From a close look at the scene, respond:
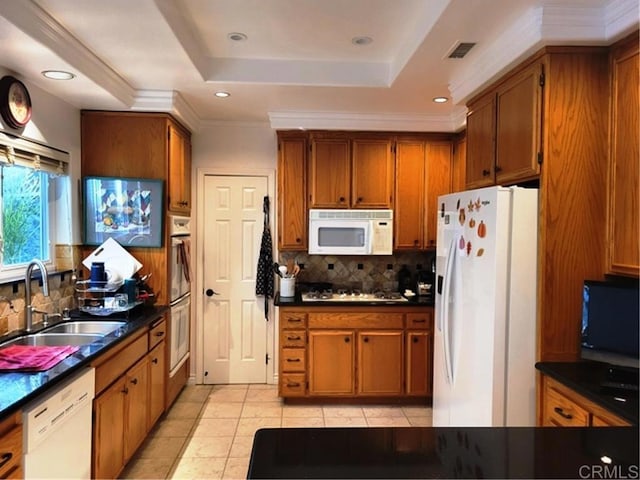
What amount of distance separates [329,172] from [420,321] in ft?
5.07

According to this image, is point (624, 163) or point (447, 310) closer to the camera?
point (624, 163)

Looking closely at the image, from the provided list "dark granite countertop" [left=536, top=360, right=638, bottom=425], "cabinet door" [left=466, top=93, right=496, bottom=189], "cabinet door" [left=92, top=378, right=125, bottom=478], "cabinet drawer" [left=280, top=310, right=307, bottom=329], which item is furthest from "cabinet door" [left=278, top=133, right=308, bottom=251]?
"dark granite countertop" [left=536, top=360, right=638, bottom=425]

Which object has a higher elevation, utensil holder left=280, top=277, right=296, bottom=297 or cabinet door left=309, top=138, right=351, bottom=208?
cabinet door left=309, top=138, right=351, bottom=208

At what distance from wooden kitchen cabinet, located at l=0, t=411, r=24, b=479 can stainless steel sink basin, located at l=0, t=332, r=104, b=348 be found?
941 millimetres

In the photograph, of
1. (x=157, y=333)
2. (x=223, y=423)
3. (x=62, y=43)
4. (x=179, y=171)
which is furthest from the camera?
(x=179, y=171)

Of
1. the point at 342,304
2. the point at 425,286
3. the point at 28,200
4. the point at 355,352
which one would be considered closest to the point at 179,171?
the point at 28,200

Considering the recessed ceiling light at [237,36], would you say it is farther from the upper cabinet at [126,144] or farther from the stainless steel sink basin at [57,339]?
the stainless steel sink basin at [57,339]

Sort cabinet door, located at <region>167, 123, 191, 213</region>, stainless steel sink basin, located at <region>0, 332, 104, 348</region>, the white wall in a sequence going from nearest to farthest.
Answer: stainless steel sink basin, located at <region>0, 332, 104, 348</region> → the white wall → cabinet door, located at <region>167, 123, 191, 213</region>

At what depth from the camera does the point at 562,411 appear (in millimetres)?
1858

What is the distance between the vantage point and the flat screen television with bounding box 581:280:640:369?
1775mm

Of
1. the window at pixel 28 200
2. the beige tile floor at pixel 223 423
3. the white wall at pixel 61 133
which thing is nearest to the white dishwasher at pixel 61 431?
the beige tile floor at pixel 223 423

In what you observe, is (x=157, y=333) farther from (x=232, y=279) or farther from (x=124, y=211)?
(x=232, y=279)

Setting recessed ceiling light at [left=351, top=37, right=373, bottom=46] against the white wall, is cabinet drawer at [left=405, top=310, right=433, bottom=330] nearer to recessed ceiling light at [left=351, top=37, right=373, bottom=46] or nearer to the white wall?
recessed ceiling light at [left=351, top=37, right=373, bottom=46]

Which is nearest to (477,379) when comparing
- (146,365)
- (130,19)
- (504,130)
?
(504,130)
